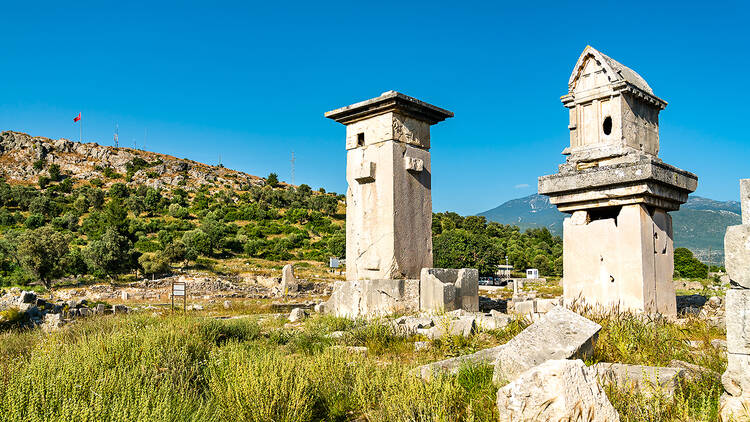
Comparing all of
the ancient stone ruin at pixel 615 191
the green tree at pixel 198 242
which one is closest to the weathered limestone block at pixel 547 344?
the ancient stone ruin at pixel 615 191

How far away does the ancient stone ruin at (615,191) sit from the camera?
6.73 metres

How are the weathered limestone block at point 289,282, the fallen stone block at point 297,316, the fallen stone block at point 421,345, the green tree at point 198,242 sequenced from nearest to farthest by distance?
the fallen stone block at point 421,345 → the fallen stone block at point 297,316 → the weathered limestone block at point 289,282 → the green tree at point 198,242

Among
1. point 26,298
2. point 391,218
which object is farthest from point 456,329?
point 26,298

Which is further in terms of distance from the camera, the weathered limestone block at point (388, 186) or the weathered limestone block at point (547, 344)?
the weathered limestone block at point (388, 186)

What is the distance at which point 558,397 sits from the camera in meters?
3.07

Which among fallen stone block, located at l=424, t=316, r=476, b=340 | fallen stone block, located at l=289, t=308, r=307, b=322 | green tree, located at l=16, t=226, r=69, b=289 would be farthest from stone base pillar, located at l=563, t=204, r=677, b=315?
green tree, located at l=16, t=226, r=69, b=289

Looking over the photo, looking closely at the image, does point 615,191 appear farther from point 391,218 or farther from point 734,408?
point 734,408

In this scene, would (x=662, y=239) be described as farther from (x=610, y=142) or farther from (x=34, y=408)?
(x=34, y=408)

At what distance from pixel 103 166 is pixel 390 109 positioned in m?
79.3

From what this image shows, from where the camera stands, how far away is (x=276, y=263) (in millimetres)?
40125

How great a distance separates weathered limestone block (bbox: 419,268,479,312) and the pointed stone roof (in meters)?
3.74

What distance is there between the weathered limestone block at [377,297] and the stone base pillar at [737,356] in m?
6.07

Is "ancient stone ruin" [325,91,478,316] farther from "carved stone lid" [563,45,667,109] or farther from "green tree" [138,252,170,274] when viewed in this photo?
"green tree" [138,252,170,274]

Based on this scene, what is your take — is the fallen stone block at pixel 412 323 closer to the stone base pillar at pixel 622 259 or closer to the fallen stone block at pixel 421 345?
the fallen stone block at pixel 421 345
